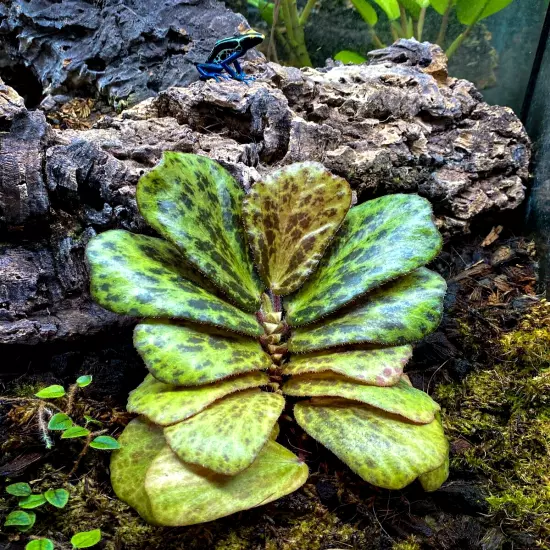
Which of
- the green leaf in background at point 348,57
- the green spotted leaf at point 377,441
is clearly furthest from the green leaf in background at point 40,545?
the green leaf in background at point 348,57

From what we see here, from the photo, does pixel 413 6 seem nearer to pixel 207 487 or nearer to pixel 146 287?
pixel 146 287

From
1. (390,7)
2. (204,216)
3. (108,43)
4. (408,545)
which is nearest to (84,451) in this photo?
(204,216)

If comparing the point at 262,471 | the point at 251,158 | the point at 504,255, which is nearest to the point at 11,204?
the point at 251,158

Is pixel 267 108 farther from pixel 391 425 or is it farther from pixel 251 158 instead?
pixel 391 425

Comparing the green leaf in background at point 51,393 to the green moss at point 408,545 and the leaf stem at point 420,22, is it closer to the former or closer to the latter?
the green moss at point 408,545

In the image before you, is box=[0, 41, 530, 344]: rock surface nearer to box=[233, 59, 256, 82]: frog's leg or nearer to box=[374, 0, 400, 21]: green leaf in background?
box=[233, 59, 256, 82]: frog's leg

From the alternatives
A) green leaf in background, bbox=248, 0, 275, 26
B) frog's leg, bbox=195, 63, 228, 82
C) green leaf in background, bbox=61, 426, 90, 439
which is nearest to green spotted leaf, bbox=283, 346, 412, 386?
green leaf in background, bbox=61, 426, 90, 439
